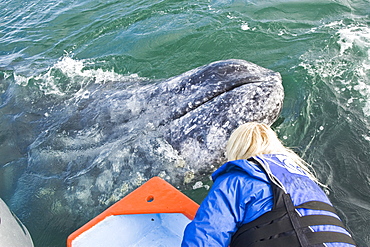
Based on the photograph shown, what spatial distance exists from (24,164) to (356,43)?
7605 millimetres

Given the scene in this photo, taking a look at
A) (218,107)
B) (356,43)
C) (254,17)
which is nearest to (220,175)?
(218,107)

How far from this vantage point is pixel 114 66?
900 cm

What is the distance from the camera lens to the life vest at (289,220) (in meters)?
2.63

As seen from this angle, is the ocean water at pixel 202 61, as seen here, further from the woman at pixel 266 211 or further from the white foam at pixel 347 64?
the woman at pixel 266 211

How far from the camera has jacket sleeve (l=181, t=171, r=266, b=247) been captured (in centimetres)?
294

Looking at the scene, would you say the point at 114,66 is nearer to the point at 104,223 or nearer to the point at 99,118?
the point at 99,118

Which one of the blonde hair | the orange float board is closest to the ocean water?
the orange float board

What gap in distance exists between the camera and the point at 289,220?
2.71 meters

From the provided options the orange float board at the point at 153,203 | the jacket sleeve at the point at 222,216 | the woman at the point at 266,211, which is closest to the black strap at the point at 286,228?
the woman at the point at 266,211

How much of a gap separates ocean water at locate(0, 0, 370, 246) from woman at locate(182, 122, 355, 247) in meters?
2.11

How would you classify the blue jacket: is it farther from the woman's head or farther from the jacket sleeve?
the woman's head

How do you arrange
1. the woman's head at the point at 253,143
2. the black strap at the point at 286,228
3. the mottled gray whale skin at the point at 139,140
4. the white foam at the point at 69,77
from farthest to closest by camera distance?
the white foam at the point at 69,77, the mottled gray whale skin at the point at 139,140, the woman's head at the point at 253,143, the black strap at the point at 286,228

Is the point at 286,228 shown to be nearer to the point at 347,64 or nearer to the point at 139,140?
the point at 139,140

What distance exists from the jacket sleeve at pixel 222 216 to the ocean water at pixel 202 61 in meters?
2.31
